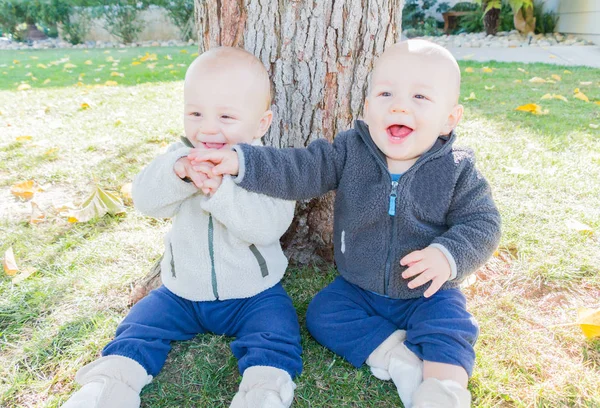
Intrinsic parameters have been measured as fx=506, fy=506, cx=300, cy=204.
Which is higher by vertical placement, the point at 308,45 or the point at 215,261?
the point at 308,45

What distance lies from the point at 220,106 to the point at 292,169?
12.5 inches

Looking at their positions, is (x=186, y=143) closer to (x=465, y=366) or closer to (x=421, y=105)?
(x=421, y=105)

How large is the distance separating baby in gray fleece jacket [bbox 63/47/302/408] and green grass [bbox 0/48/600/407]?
83mm

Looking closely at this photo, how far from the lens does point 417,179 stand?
5.47 feet

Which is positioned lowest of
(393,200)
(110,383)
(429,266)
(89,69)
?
(89,69)

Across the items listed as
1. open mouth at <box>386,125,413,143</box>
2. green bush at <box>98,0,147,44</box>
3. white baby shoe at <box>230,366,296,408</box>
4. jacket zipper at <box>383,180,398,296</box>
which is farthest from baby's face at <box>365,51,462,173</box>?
green bush at <box>98,0,147,44</box>

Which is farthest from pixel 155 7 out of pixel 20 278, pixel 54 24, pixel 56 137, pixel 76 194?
pixel 20 278

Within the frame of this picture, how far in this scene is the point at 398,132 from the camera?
1636mm

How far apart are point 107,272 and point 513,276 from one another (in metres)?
1.69

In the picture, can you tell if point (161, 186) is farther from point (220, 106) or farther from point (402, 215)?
point (402, 215)

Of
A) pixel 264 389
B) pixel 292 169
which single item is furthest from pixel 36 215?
pixel 264 389

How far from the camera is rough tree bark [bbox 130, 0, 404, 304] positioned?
6.19 ft

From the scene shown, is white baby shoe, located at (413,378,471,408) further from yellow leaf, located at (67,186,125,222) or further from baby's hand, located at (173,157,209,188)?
yellow leaf, located at (67,186,125,222)

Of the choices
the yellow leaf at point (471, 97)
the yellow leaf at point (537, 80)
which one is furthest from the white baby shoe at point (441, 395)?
the yellow leaf at point (537, 80)
